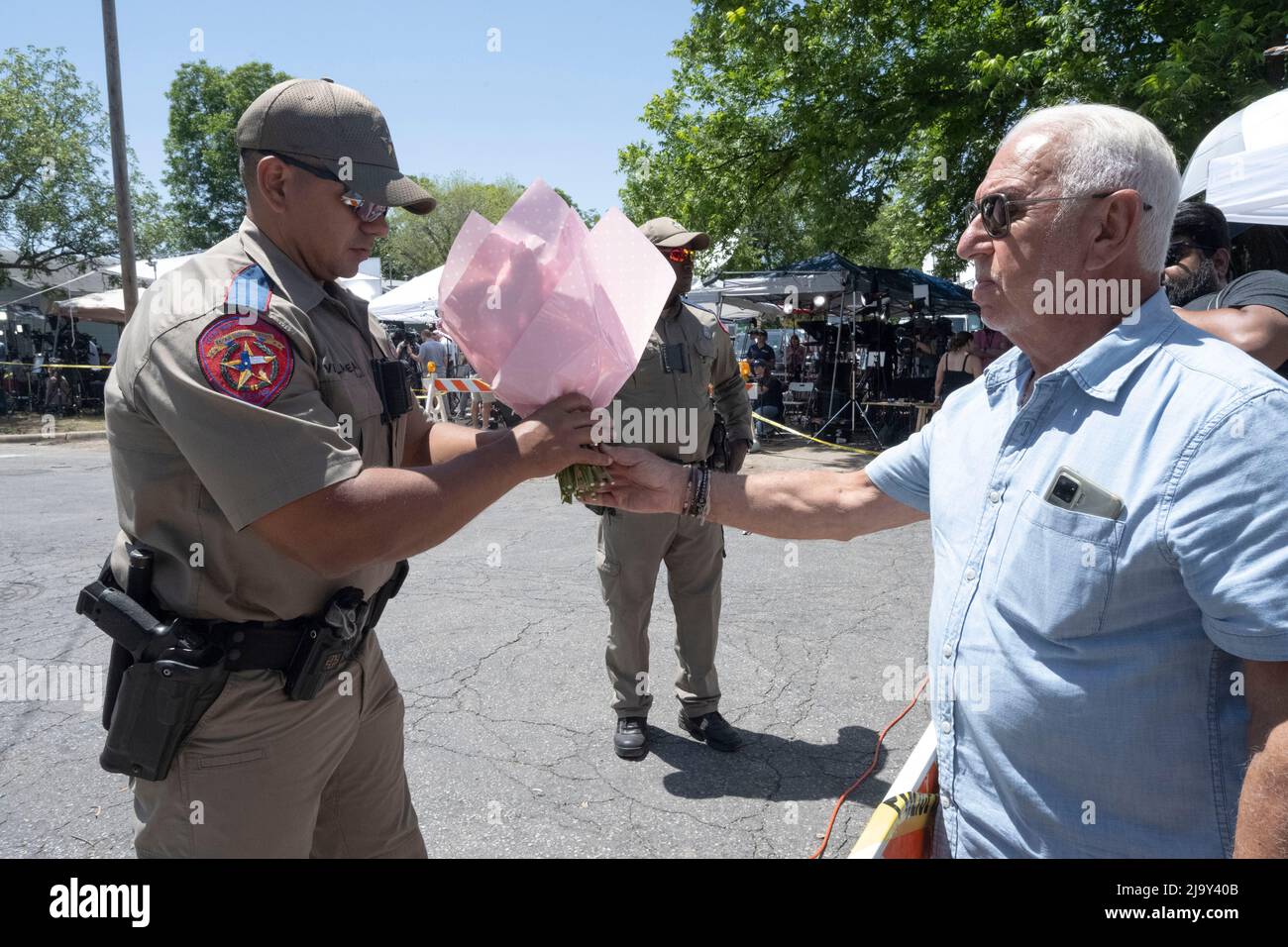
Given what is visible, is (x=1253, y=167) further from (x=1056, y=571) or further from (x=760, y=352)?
(x=760, y=352)

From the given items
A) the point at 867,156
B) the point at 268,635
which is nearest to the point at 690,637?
the point at 268,635

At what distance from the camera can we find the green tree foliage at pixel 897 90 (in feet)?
27.0

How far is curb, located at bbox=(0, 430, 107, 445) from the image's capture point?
14.5 metres

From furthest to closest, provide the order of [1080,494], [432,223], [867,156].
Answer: [432,223] → [867,156] → [1080,494]

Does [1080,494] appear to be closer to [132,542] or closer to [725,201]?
[132,542]

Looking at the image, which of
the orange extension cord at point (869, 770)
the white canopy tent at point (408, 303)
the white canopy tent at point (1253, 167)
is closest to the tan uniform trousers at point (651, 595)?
the orange extension cord at point (869, 770)

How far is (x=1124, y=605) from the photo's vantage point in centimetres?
138

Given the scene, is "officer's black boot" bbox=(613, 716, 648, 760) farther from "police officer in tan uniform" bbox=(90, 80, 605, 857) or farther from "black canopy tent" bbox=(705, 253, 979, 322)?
"black canopy tent" bbox=(705, 253, 979, 322)

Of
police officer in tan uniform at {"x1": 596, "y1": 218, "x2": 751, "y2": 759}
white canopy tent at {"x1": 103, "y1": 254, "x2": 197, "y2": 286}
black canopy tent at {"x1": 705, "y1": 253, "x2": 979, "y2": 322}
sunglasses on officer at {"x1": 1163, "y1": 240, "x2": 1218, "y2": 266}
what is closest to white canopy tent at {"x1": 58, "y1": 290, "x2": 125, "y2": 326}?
white canopy tent at {"x1": 103, "y1": 254, "x2": 197, "y2": 286}

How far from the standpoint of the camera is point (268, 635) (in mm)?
1776

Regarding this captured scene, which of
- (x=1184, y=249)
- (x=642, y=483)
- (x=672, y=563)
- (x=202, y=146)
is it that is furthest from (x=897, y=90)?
(x=202, y=146)

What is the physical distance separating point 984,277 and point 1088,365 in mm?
331

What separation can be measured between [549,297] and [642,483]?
0.69 meters

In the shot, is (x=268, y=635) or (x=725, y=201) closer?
(x=268, y=635)
